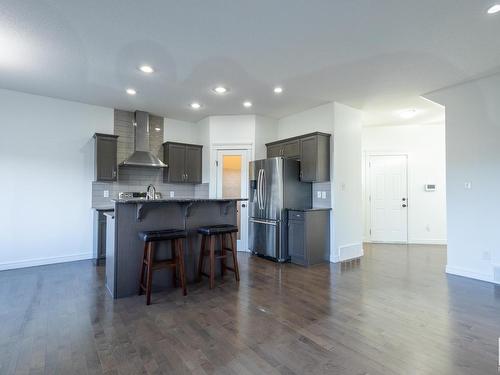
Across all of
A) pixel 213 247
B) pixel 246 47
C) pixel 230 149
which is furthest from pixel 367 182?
pixel 246 47

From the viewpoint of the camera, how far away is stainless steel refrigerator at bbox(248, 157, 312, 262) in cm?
464

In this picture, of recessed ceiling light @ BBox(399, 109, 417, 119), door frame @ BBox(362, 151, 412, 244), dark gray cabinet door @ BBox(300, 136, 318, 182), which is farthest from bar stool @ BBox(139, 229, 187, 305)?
door frame @ BBox(362, 151, 412, 244)

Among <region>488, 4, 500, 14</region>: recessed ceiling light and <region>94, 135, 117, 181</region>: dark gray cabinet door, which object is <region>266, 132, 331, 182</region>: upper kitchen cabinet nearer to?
<region>488, 4, 500, 14</region>: recessed ceiling light

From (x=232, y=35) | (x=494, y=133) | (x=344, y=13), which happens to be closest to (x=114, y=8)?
(x=232, y=35)

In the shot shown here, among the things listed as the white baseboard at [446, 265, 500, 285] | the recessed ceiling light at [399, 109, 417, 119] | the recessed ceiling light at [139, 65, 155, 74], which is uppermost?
the recessed ceiling light at [139, 65, 155, 74]

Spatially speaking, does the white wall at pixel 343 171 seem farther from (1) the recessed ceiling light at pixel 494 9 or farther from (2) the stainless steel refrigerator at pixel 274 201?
(1) the recessed ceiling light at pixel 494 9

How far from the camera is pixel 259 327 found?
2.34 metres

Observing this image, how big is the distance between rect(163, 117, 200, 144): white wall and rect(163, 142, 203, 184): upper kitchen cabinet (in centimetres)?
33

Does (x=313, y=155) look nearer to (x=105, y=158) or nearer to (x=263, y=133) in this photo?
(x=263, y=133)

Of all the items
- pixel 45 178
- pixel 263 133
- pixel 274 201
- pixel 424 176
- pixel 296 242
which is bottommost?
pixel 296 242

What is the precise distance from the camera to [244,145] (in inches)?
217

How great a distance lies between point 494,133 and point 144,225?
466cm

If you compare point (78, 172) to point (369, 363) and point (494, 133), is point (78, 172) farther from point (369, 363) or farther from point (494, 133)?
point (494, 133)

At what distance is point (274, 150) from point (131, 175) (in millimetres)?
2857
